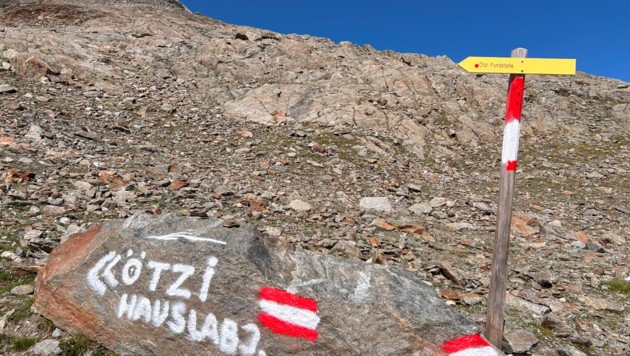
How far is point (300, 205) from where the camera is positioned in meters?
11.2

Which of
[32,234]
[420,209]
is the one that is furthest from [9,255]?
[420,209]

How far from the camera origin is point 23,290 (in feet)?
19.3

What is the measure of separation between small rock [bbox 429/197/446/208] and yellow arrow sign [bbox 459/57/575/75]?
8.32m

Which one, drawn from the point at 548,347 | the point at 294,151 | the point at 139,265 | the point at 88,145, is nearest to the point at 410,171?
the point at 294,151

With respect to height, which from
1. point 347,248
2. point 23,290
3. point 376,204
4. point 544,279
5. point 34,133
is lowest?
point 23,290

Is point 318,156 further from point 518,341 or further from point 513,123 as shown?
point 513,123

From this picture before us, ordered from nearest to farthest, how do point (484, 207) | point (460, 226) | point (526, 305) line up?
point (526, 305) < point (460, 226) < point (484, 207)

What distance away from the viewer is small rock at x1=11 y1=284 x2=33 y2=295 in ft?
19.1

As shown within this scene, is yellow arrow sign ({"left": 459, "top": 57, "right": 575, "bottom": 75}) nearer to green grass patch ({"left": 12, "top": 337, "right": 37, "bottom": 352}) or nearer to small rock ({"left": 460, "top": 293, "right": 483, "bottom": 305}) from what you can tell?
small rock ({"left": 460, "top": 293, "right": 483, "bottom": 305})

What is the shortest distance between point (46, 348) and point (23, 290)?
1425mm

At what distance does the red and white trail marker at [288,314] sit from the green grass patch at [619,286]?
7480 millimetres

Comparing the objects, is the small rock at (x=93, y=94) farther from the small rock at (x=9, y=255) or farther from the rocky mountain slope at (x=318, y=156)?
the small rock at (x=9, y=255)

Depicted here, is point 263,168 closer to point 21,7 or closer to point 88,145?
point 88,145

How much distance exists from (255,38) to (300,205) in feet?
62.5
